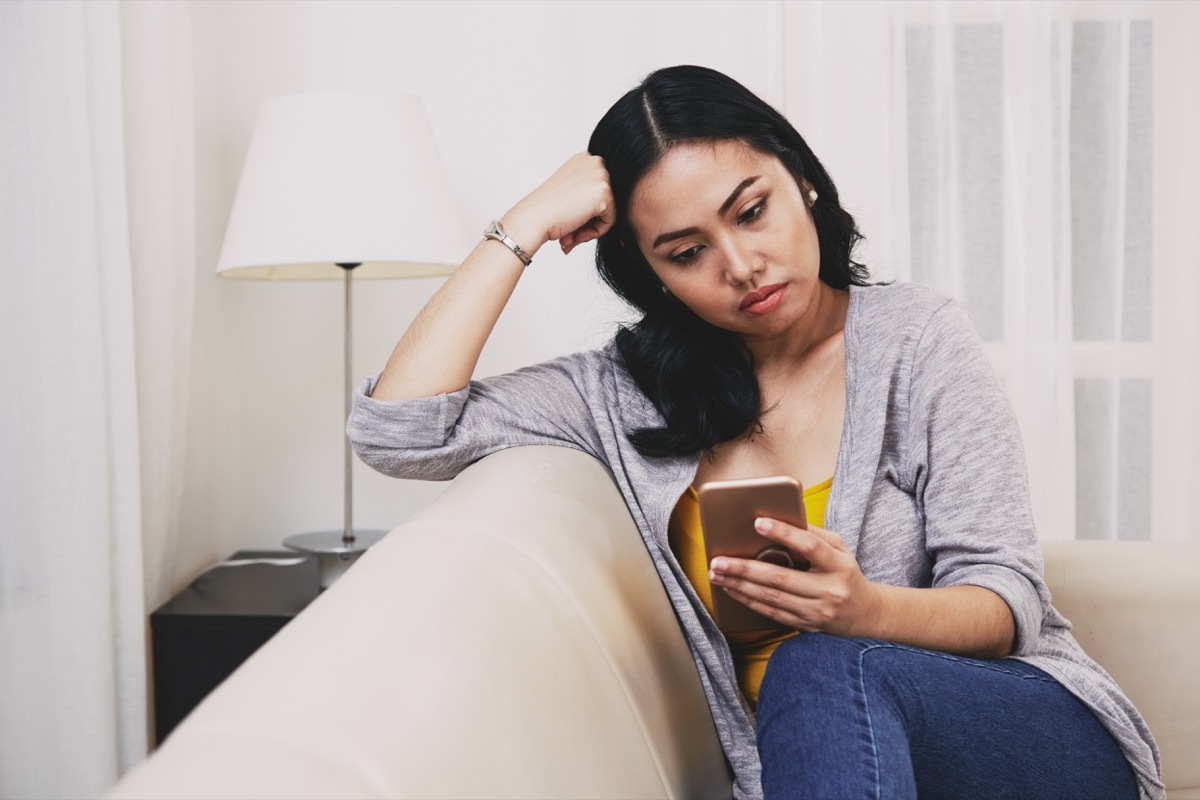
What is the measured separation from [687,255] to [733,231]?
0.21 feet

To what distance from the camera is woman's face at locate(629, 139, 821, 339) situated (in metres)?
1.18

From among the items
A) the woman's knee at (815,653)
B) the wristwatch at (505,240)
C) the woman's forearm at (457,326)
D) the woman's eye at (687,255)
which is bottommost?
the woman's knee at (815,653)

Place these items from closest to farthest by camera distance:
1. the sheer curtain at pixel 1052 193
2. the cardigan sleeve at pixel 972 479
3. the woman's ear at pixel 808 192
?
1. the cardigan sleeve at pixel 972 479
2. the woman's ear at pixel 808 192
3. the sheer curtain at pixel 1052 193

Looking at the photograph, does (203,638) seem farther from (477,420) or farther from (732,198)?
(732,198)

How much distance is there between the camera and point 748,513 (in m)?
0.92

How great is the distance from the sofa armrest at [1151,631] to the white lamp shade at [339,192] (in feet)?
3.56

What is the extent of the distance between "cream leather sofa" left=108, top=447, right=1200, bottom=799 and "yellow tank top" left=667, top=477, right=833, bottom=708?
0.09 m

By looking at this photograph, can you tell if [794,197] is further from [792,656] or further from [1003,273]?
[1003,273]

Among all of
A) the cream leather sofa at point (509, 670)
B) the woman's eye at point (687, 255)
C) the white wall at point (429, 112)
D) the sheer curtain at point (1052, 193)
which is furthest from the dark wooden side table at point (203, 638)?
the sheer curtain at point (1052, 193)

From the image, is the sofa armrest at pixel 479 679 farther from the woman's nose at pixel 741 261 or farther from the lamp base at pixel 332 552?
the lamp base at pixel 332 552

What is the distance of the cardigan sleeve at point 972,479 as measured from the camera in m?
1.07

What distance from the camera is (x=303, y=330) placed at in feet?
7.73

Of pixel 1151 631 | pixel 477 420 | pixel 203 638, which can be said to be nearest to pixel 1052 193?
pixel 1151 631

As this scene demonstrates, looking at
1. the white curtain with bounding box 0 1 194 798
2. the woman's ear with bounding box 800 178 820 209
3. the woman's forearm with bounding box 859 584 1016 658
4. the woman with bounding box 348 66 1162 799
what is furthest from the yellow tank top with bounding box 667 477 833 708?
the white curtain with bounding box 0 1 194 798
